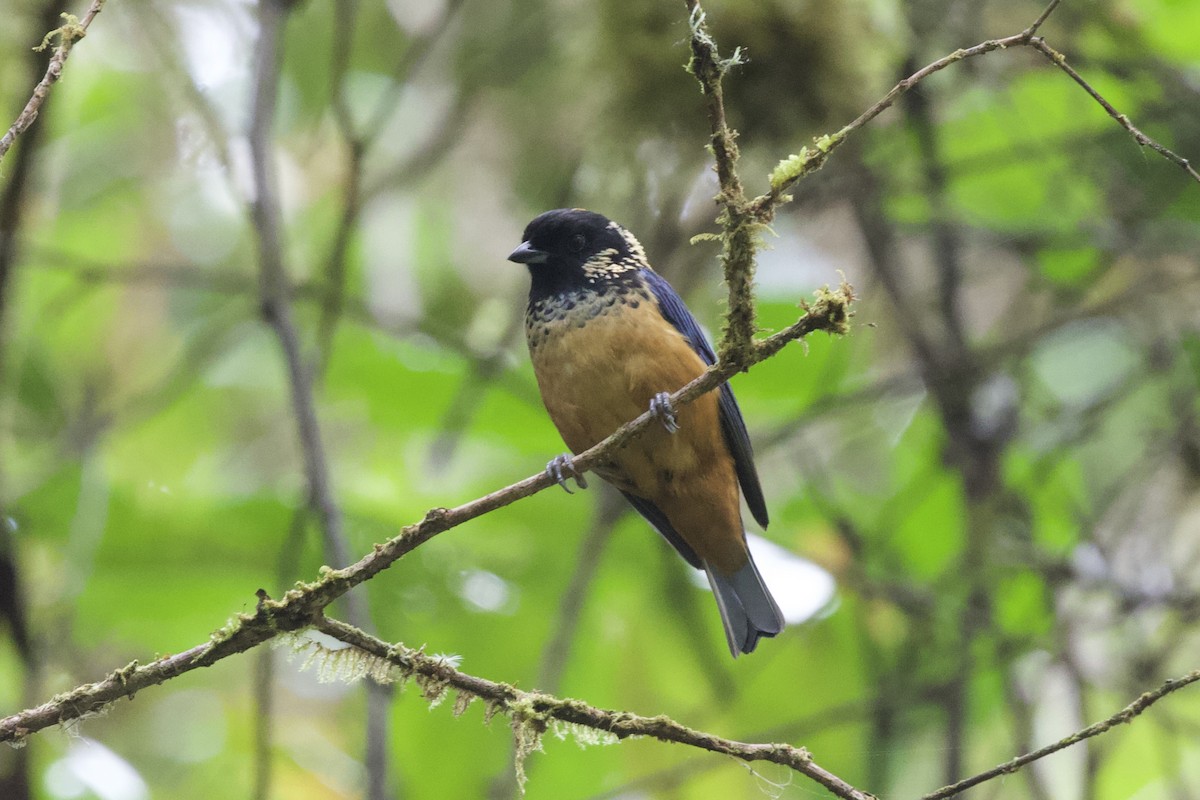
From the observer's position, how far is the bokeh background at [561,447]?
462 cm

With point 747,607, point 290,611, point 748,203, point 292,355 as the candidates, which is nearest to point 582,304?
point 292,355

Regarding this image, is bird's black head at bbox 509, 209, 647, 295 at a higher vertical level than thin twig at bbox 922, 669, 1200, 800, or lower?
higher

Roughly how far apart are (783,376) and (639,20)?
1.55 metres

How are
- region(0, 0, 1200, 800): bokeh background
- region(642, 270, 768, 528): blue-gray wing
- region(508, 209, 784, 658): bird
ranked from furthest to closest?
region(0, 0, 1200, 800): bokeh background
region(642, 270, 768, 528): blue-gray wing
region(508, 209, 784, 658): bird

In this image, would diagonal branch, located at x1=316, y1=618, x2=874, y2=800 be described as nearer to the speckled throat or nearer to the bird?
the bird

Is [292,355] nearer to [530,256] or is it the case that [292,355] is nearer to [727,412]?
[530,256]

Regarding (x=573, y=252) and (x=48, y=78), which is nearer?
(x=48, y=78)

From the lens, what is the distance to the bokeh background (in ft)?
15.2

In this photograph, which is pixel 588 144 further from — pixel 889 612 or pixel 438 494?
pixel 889 612

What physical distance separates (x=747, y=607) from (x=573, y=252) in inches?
49.4

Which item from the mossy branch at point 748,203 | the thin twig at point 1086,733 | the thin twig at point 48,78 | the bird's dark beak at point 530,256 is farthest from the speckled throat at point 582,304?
the thin twig at point 1086,733

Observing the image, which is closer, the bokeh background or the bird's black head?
the bird's black head

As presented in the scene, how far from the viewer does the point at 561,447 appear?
5.43m

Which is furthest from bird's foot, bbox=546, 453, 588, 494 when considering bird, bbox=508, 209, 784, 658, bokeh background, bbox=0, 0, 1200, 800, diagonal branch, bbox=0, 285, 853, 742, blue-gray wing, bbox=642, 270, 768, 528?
bokeh background, bbox=0, 0, 1200, 800
